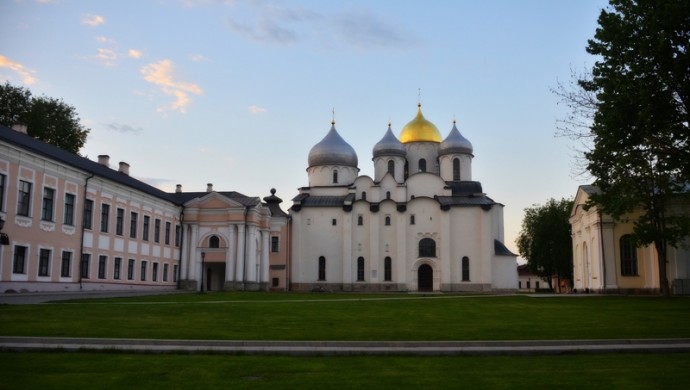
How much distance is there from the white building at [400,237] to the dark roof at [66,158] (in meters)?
16.6

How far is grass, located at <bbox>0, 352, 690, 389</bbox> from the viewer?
10945mm

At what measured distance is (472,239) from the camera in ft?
203

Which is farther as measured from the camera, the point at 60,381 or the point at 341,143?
the point at 341,143

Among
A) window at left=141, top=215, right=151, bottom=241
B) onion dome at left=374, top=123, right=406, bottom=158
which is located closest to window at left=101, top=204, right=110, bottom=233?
window at left=141, top=215, right=151, bottom=241

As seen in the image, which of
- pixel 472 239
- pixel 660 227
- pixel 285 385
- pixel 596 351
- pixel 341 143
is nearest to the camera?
pixel 285 385

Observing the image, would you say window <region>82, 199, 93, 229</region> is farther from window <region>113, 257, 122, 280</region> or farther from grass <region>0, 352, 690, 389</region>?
grass <region>0, 352, 690, 389</region>

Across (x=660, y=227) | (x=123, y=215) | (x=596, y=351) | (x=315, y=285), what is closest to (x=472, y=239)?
(x=315, y=285)

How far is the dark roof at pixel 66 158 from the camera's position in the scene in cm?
3441

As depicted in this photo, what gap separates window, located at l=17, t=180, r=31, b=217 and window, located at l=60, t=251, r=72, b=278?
158 inches

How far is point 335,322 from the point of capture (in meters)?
20.7

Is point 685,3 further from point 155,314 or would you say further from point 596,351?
point 155,314

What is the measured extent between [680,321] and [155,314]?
17.7 meters

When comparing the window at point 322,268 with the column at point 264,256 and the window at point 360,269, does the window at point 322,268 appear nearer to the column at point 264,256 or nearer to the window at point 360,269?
the window at point 360,269

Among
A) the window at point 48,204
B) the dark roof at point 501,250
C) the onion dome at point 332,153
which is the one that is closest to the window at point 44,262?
the window at point 48,204
